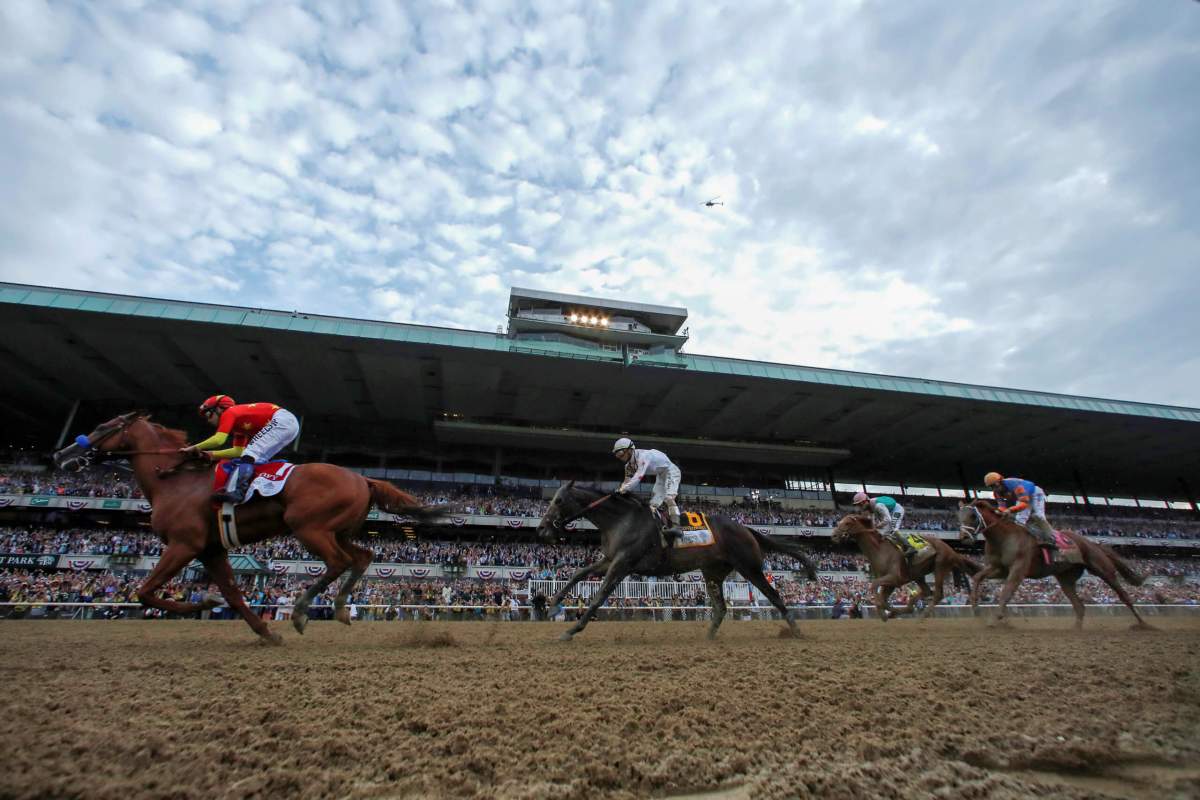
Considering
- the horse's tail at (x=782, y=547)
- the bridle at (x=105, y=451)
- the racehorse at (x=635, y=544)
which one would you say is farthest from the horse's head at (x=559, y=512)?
the bridle at (x=105, y=451)

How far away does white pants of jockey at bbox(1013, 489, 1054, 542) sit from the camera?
354 inches

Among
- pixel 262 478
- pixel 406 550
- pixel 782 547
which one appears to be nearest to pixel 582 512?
pixel 782 547

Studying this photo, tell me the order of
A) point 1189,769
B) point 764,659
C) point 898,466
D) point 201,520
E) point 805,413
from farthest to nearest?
1. point 898,466
2. point 805,413
3. point 201,520
4. point 764,659
5. point 1189,769

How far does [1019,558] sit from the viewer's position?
29.6ft

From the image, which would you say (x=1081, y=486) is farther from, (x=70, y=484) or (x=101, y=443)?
(x=70, y=484)

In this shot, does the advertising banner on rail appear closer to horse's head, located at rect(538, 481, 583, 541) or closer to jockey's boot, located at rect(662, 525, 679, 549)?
horse's head, located at rect(538, 481, 583, 541)

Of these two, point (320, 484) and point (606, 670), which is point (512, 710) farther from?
point (320, 484)

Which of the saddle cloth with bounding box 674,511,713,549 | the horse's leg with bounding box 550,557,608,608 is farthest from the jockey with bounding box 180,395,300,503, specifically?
the saddle cloth with bounding box 674,511,713,549

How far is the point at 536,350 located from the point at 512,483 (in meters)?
13.4

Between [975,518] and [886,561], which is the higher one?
[975,518]

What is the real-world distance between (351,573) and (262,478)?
5.02ft

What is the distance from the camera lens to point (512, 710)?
256 cm

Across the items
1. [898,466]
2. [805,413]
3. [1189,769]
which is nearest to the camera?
A: [1189,769]

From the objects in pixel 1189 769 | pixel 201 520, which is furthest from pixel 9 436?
pixel 1189 769
